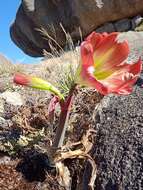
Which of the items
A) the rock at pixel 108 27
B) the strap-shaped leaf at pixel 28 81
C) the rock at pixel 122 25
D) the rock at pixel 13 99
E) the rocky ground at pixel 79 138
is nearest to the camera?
the strap-shaped leaf at pixel 28 81

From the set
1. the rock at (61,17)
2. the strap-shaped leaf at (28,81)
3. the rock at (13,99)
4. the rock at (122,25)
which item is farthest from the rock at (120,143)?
the rock at (122,25)

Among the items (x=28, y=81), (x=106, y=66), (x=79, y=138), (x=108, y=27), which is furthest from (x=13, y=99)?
(x=108, y=27)

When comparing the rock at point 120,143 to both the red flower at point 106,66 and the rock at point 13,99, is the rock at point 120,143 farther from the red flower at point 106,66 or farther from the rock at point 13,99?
the rock at point 13,99

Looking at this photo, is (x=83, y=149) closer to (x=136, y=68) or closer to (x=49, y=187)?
(x=49, y=187)

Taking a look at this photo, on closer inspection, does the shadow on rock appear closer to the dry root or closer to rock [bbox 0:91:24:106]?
the dry root

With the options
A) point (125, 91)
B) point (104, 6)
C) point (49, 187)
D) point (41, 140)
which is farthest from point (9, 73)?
point (104, 6)

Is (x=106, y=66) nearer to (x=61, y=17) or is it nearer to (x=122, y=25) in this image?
(x=122, y=25)

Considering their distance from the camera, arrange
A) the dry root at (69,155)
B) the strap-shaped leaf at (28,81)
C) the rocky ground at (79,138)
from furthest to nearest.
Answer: the dry root at (69,155), the rocky ground at (79,138), the strap-shaped leaf at (28,81)
